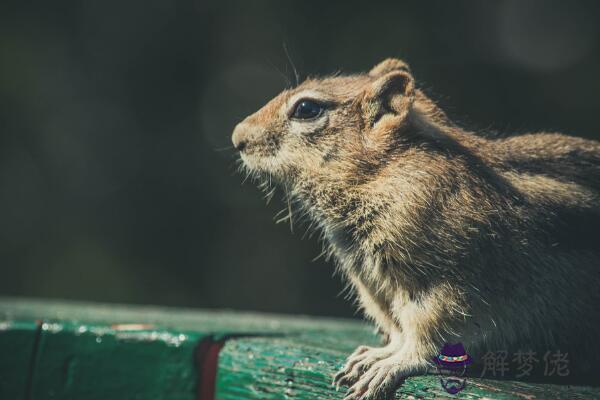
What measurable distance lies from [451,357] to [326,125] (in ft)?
2.57

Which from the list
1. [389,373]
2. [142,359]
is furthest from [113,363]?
[389,373]

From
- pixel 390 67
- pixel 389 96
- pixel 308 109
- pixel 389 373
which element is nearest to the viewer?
pixel 389 373

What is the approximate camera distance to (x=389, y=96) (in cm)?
202

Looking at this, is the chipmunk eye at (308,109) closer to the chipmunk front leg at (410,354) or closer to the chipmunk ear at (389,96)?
the chipmunk ear at (389,96)

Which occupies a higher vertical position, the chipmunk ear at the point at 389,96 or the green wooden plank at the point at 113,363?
the chipmunk ear at the point at 389,96

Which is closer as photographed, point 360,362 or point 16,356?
point 360,362

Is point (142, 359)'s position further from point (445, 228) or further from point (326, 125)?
point (445, 228)

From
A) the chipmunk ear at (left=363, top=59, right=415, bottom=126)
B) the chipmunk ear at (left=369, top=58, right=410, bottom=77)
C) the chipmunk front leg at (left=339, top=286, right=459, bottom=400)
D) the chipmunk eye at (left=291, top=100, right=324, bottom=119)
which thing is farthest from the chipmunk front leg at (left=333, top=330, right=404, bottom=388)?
the chipmunk ear at (left=369, top=58, right=410, bottom=77)

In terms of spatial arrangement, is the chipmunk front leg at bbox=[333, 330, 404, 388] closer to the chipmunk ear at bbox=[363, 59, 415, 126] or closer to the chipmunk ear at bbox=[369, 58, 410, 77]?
the chipmunk ear at bbox=[363, 59, 415, 126]

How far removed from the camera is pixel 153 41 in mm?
7707

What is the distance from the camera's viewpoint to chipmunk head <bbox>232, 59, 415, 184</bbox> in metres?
1.96

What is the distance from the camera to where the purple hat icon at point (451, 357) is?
164 centimetres

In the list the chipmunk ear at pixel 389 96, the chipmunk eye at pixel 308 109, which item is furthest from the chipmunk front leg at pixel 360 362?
the chipmunk eye at pixel 308 109

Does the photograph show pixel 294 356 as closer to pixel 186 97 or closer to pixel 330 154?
pixel 330 154
